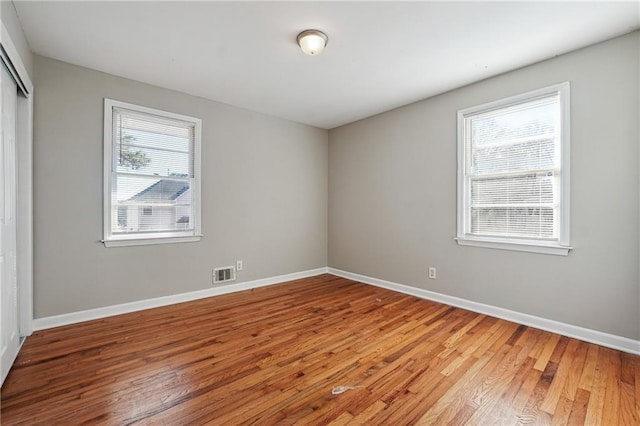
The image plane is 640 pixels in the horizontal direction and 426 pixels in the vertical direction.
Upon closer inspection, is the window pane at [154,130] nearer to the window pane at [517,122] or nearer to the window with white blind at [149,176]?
the window with white blind at [149,176]

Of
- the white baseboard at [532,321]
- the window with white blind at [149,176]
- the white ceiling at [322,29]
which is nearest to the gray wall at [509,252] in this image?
the white baseboard at [532,321]

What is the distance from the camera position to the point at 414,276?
388 cm

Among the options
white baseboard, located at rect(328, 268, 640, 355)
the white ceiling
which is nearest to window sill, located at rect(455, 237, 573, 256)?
white baseboard, located at rect(328, 268, 640, 355)

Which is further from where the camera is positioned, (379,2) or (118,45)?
(118,45)

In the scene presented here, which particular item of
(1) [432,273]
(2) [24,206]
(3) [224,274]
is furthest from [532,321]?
(2) [24,206]

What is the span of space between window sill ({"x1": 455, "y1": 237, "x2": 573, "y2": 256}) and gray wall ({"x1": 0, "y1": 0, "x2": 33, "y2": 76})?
429 centimetres

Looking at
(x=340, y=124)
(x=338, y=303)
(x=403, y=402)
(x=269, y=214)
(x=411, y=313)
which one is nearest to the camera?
(x=403, y=402)

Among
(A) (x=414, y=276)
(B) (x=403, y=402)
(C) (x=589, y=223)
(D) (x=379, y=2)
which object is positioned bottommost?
(B) (x=403, y=402)

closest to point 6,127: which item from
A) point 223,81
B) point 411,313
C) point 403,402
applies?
Result: point 223,81

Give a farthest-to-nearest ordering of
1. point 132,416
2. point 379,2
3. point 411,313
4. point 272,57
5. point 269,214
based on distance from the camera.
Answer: point 269,214 < point 411,313 < point 272,57 < point 379,2 < point 132,416

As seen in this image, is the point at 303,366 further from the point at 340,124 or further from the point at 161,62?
the point at 340,124

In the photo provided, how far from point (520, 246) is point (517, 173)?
2.43 feet

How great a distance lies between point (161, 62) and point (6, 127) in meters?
1.34

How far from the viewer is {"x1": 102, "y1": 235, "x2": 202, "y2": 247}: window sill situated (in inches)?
122
